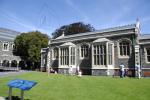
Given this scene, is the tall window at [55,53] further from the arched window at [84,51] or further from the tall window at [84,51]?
the tall window at [84,51]

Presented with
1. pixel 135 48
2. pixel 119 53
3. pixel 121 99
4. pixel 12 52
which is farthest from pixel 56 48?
pixel 121 99

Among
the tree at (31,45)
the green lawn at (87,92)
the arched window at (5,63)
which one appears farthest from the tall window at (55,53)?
the green lawn at (87,92)

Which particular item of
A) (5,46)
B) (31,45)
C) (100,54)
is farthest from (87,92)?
(5,46)

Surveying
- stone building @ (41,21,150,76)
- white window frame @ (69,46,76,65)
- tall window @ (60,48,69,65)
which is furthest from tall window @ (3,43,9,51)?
white window frame @ (69,46,76,65)

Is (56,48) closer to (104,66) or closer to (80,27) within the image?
(104,66)

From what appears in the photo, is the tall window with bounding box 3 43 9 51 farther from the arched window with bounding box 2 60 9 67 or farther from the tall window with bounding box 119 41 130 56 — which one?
the tall window with bounding box 119 41 130 56

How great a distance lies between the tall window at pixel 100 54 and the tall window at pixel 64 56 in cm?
743

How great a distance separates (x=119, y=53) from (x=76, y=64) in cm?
969

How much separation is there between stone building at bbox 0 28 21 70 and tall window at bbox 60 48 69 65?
23.9 meters

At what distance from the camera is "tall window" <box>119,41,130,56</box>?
109 feet

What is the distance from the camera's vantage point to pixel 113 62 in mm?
34281

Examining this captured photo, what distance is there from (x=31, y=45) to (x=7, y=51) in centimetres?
1177

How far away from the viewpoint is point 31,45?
59.5 meters

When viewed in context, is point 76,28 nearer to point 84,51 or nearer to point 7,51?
point 7,51
